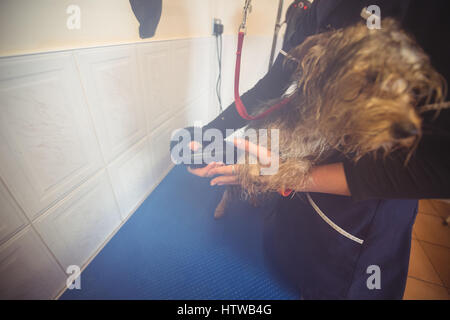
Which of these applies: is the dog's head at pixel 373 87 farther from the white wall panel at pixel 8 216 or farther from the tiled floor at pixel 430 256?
the tiled floor at pixel 430 256

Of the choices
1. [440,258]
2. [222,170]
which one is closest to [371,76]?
[222,170]

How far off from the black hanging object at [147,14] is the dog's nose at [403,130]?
0.71 metres

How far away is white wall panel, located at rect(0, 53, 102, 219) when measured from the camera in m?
0.36

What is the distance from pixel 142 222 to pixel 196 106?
75cm

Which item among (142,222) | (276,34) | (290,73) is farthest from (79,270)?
(276,34)

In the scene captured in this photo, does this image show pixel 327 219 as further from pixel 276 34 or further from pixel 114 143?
pixel 276 34

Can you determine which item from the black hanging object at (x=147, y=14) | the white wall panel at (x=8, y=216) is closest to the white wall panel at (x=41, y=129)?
the white wall panel at (x=8, y=216)

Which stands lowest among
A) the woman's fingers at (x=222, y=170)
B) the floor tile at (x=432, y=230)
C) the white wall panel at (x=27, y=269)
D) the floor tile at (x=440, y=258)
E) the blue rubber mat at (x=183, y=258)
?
the floor tile at (x=432, y=230)

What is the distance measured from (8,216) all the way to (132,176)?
37cm

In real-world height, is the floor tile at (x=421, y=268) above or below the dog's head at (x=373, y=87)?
below

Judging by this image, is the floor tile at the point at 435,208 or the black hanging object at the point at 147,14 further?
the floor tile at the point at 435,208

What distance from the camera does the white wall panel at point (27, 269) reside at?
0.42m

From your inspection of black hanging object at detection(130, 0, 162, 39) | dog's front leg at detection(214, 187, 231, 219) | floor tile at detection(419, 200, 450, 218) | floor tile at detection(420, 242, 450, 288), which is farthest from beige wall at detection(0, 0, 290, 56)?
floor tile at detection(419, 200, 450, 218)

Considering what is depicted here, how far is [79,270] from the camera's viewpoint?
599 mm
